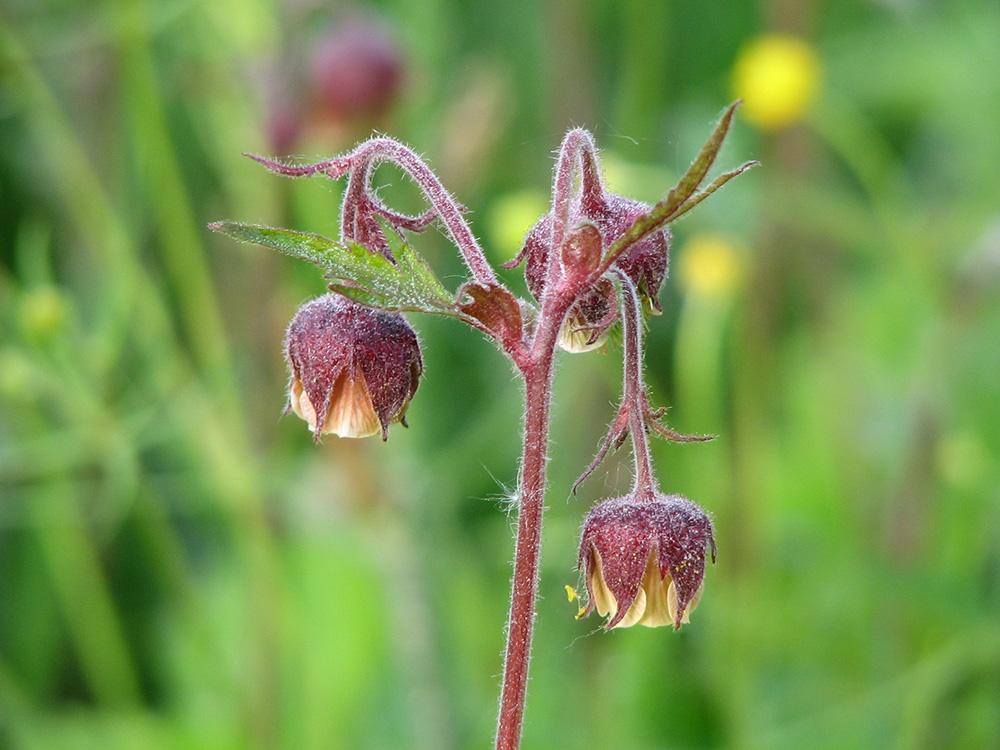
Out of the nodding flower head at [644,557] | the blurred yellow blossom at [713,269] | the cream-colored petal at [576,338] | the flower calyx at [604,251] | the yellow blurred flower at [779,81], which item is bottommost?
the nodding flower head at [644,557]

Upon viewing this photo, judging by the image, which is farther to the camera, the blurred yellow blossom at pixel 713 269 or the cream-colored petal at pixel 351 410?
the blurred yellow blossom at pixel 713 269

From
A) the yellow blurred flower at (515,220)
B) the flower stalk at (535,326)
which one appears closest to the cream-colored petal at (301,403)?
the flower stalk at (535,326)

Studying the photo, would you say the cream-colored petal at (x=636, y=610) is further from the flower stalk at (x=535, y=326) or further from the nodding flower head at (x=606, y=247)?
the nodding flower head at (x=606, y=247)

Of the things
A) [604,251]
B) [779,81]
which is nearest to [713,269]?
[779,81]

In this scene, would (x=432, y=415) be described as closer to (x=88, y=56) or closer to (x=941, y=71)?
(x=88, y=56)

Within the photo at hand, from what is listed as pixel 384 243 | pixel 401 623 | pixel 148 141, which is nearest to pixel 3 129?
pixel 148 141

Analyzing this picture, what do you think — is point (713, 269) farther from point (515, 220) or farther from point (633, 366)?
point (633, 366)

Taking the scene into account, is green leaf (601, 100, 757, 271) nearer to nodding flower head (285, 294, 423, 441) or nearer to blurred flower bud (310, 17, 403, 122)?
nodding flower head (285, 294, 423, 441)
